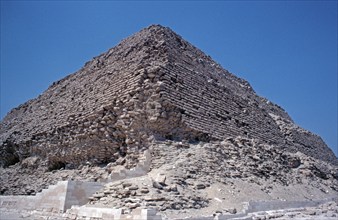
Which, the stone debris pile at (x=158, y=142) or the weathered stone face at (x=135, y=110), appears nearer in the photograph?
the stone debris pile at (x=158, y=142)

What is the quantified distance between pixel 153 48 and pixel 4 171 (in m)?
10.8

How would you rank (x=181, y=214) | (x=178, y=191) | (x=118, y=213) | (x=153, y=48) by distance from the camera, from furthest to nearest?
(x=153, y=48), (x=178, y=191), (x=181, y=214), (x=118, y=213)

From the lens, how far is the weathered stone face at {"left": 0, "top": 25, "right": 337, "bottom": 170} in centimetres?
1106

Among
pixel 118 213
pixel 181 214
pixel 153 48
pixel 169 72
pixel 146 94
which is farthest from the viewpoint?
pixel 153 48

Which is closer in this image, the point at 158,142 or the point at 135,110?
the point at 158,142

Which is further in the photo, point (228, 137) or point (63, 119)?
point (63, 119)

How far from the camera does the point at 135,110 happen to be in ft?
36.3

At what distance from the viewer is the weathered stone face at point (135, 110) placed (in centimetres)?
1106

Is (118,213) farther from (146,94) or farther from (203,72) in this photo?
(203,72)

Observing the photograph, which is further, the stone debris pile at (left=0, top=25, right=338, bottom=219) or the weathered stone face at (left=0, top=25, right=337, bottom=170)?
the weathered stone face at (left=0, top=25, right=337, bottom=170)

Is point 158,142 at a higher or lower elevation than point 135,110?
lower

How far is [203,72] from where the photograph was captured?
15.3 m

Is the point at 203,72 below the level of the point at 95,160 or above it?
above

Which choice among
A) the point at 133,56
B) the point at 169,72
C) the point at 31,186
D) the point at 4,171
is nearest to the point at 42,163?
the point at 31,186
